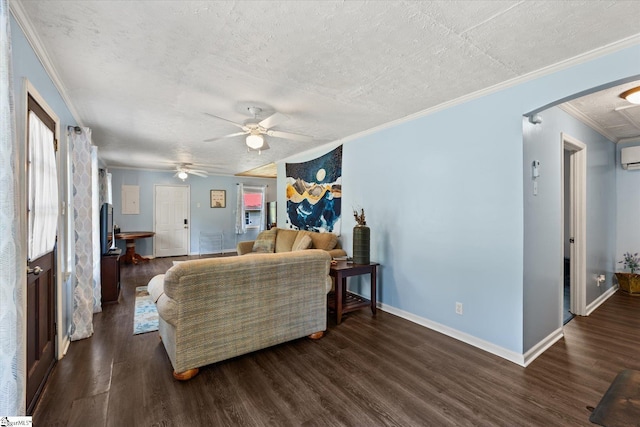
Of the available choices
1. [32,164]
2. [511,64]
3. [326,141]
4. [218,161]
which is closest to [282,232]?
[326,141]

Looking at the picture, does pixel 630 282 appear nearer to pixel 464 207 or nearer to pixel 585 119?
pixel 585 119

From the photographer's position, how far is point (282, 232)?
17.7 feet

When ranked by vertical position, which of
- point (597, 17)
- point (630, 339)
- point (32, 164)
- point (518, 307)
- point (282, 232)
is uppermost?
→ point (597, 17)

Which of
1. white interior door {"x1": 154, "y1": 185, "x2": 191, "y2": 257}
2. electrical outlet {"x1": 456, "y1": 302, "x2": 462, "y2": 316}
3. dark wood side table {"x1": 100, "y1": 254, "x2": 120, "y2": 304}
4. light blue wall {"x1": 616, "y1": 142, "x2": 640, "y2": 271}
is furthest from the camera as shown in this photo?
white interior door {"x1": 154, "y1": 185, "x2": 191, "y2": 257}

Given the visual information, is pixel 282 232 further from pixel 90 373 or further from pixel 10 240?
pixel 10 240

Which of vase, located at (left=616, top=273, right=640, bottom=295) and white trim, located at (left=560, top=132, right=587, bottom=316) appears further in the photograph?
vase, located at (left=616, top=273, right=640, bottom=295)

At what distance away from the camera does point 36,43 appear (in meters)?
1.85

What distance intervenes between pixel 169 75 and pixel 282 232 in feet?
11.2

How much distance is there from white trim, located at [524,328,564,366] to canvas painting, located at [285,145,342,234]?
271 cm

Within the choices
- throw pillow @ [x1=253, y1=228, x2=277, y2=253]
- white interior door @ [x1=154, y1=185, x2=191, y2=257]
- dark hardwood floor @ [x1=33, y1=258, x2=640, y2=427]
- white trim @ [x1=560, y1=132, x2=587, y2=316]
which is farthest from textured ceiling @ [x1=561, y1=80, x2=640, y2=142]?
white interior door @ [x1=154, y1=185, x2=191, y2=257]

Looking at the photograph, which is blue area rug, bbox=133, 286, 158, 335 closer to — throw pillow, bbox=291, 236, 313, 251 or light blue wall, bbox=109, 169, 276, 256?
throw pillow, bbox=291, 236, 313, 251

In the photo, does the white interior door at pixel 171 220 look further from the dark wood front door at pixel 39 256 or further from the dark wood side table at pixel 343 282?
the dark wood side table at pixel 343 282

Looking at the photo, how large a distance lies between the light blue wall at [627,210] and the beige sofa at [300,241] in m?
4.29

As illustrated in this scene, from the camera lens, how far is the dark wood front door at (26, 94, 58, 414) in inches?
72.7
